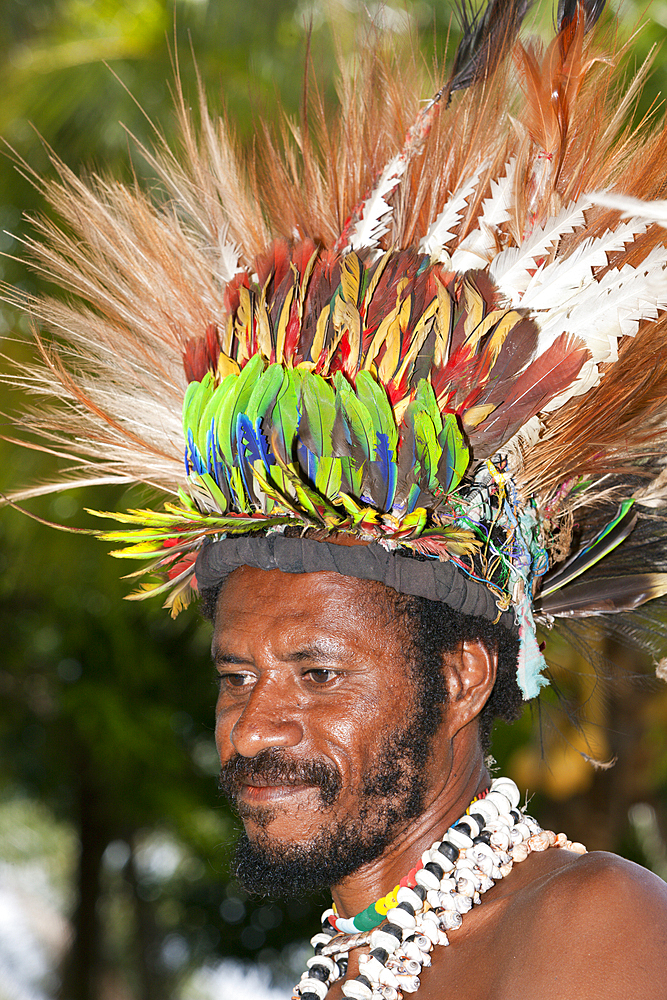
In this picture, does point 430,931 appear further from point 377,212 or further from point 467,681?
point 377,212

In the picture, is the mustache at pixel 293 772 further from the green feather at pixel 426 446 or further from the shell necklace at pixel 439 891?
the green feather at pixel 426 446

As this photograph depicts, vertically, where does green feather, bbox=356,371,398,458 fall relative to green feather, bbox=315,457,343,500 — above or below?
above

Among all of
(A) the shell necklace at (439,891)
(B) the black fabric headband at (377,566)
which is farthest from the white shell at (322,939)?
(B) the black fabric headband at (377,566)

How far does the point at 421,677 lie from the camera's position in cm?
223

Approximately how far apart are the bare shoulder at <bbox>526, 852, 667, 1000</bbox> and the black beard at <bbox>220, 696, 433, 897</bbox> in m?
0.38

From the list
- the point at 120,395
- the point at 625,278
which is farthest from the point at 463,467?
the point at 120,395

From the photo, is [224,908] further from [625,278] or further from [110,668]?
[625,278]

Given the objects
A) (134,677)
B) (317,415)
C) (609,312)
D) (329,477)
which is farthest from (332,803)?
(134,677)

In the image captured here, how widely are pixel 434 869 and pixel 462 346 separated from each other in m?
1.15

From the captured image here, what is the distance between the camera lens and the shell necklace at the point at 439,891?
6.88 ft

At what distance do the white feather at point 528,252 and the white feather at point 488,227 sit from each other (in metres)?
0.06

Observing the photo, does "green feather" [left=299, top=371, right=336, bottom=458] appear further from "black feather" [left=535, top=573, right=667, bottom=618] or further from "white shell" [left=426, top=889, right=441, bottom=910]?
"white shell" [left=426, top=889, right=441, bottom=910]

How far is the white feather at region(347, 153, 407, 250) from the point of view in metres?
2.43

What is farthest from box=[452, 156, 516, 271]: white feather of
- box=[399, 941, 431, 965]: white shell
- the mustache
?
box=[399, 941, 431, 965]: white shell
